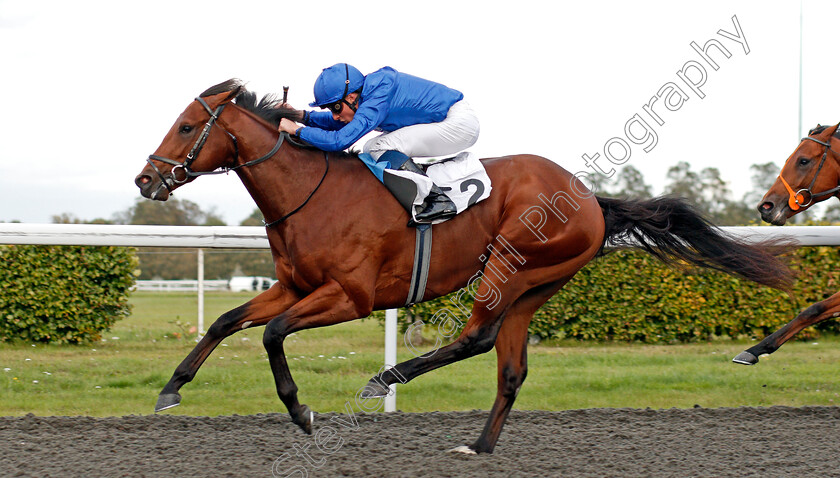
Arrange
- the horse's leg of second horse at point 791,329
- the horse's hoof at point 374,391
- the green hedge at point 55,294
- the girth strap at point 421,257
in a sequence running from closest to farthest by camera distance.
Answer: the horse's hoof at point 374,391
the girth strap at point 421,257
the horse's leg of second horse at point 791,329
the green hedge at point 55,294

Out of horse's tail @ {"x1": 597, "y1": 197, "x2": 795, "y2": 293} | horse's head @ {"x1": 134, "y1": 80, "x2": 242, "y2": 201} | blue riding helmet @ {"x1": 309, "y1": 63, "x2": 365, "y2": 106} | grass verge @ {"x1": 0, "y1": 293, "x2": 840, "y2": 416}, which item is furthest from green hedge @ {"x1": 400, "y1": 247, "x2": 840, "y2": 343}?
horse's head @ {"x1": 134, "y1": 80, "x2": 242, "y2": 201}

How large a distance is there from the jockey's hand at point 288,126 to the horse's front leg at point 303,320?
2.48 feet

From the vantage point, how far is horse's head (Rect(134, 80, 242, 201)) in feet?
10.1

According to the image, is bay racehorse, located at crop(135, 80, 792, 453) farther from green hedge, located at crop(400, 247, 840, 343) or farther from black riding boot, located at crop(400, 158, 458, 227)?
→ green hedge, located at crop(400, 247, 840, 343)

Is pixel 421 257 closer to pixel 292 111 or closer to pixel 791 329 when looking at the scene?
pixel 292 111

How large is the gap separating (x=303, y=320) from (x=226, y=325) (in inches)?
14.5

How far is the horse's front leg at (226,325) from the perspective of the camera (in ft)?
10.3

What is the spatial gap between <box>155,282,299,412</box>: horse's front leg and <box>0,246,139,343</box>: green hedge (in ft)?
11.5

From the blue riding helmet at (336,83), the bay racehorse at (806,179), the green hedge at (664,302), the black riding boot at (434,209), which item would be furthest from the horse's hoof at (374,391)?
the green hedge at (664,302)

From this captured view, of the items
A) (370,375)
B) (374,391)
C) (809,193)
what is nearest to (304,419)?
(374,391)

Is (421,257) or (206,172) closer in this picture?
(206,172)

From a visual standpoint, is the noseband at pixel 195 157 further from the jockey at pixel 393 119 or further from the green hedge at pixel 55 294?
the green hedge at pixel 55 294

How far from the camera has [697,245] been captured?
4.00 m

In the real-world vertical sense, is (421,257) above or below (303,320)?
above
